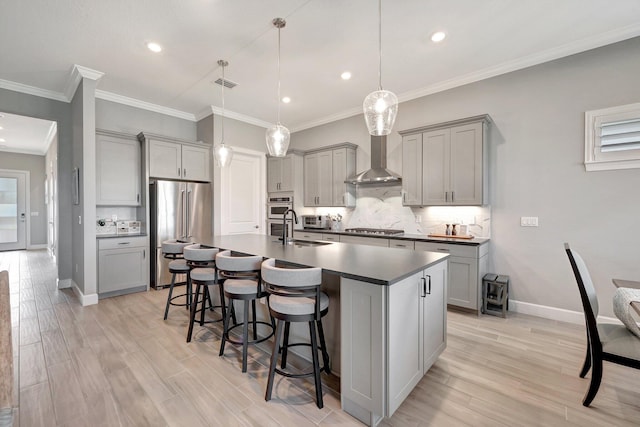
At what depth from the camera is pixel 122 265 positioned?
415cm

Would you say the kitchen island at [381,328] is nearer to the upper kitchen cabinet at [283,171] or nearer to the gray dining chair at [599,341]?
the gray dining chair at [599,341]

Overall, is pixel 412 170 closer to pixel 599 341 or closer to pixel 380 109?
pixel 380 109

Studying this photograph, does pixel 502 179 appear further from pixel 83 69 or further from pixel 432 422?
pixel 83 69

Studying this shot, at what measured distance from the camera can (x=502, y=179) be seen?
3.57m

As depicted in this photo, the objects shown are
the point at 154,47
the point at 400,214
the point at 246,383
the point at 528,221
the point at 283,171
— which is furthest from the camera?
the point at 283,171

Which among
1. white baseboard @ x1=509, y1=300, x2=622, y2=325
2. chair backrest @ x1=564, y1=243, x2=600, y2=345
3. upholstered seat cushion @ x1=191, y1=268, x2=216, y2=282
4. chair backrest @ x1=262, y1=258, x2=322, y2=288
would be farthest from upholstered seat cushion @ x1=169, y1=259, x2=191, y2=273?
white baseboard @ x1=509, y1=300, x2=622, y2=325

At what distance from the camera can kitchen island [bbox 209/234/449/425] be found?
1.59 m

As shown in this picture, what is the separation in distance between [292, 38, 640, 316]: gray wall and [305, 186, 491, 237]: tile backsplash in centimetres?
24

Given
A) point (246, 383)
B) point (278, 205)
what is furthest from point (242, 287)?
point (278, 205)

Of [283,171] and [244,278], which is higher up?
[283,171]

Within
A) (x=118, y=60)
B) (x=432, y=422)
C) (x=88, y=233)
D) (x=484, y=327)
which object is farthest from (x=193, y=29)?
(x=484, y=327)

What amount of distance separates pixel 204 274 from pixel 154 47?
2.62m

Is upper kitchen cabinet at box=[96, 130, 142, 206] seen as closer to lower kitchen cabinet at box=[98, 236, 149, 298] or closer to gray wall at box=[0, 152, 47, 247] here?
lower kitchen cabinet at box=[98, 236, 149, 298]

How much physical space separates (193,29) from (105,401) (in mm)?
3282
